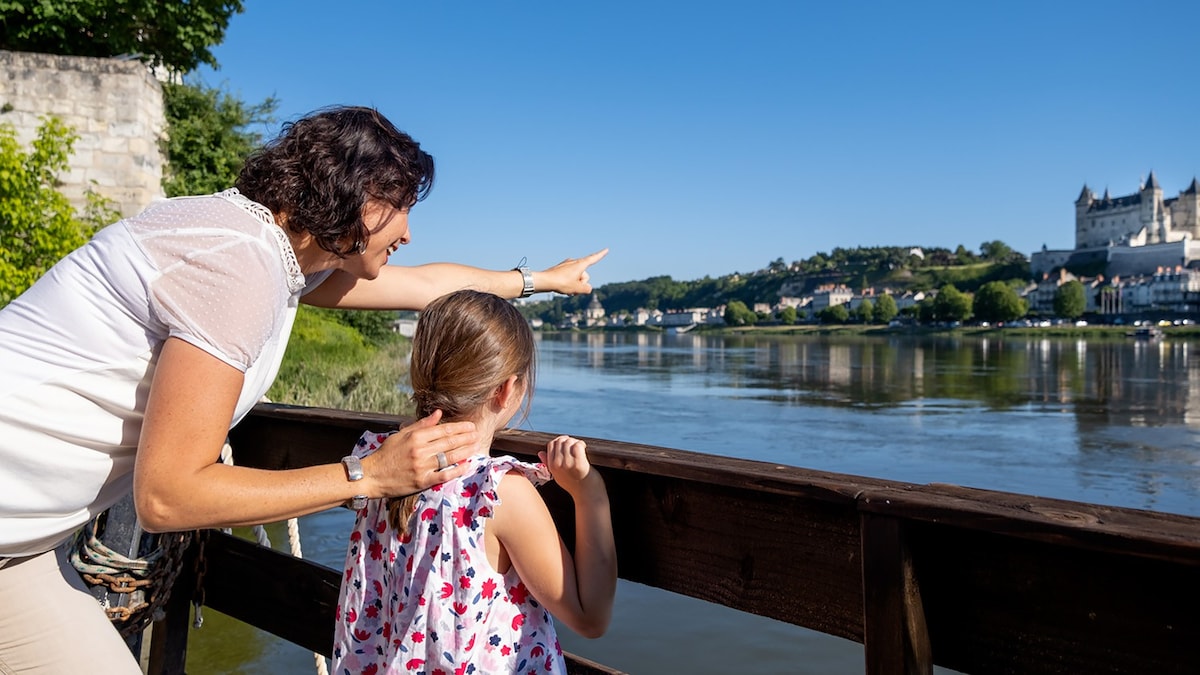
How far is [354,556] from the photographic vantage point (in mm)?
1649

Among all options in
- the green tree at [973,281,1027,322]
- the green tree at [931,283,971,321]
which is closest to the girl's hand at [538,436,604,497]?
the green tree at [973,281,1027,322]

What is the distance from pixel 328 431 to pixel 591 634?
1.03m

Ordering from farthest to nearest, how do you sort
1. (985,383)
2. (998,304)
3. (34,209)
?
(998,304) < (985,383) < (34,209)

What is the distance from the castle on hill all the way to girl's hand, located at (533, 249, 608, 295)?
122 meters

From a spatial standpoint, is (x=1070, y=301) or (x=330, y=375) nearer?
(x=330, y=375)

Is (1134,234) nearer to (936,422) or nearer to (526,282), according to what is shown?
(936,422)

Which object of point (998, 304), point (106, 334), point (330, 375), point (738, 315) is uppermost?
point (998, 304)

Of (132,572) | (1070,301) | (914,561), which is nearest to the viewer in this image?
(914,561)

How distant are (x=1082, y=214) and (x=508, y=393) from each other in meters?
147

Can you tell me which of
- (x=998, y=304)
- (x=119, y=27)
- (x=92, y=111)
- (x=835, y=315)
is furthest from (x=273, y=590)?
(x=835, y=315)

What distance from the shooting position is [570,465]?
1.54m

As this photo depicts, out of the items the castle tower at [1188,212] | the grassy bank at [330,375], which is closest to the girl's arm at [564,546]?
the grassy bank at [330,375]

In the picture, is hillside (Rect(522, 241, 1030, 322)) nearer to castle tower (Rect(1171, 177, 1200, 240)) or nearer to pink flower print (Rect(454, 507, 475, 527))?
castle tower (Rect(1171, 177, 1200, 240))

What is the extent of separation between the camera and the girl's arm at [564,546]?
1474mm
